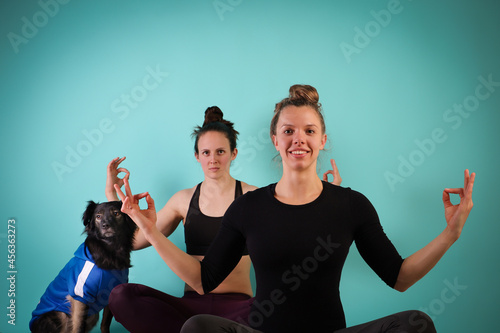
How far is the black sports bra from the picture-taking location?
2430 millimetres

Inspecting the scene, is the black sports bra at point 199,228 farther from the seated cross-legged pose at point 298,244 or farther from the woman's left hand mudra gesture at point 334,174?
the seated cross-legged pose at point 298,244

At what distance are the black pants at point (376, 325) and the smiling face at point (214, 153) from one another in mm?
991

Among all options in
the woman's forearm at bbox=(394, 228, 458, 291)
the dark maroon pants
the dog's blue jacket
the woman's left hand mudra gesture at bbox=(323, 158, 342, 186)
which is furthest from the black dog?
the woman's forearm at bbox=(394, 228, 458, 291)

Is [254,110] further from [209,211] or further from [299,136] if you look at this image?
[299,136]

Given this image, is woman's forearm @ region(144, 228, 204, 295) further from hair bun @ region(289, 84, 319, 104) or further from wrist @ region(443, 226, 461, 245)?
wrist @ region(443, 226, 461, 245)

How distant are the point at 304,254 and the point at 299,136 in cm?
39

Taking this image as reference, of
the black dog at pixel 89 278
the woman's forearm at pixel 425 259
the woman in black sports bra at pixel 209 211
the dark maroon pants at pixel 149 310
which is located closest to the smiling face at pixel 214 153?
the woman in black sports bra at pixel 209 211

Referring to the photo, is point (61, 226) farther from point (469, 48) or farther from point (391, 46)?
point (469, 48)

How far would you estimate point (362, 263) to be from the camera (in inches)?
108

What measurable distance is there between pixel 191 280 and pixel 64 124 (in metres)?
1.61

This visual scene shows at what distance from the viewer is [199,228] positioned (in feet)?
8.03

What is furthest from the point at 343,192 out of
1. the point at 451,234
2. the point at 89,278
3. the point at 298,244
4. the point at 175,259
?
Result: the point at 89,278

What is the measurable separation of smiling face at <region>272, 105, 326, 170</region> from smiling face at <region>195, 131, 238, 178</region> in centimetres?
73

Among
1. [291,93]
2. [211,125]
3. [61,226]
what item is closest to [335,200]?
[291,93]
